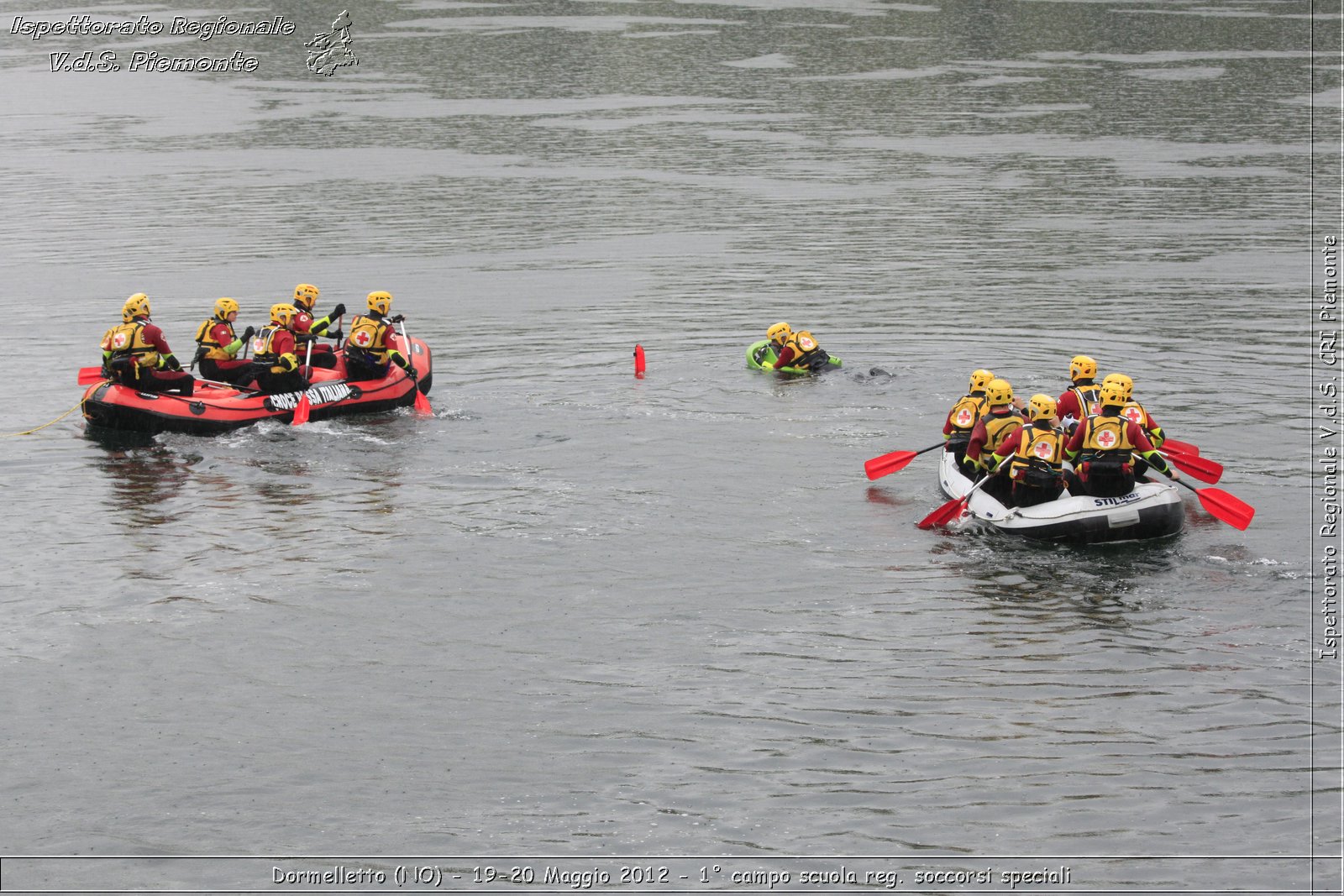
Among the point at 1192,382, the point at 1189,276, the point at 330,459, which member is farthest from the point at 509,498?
the point at 1189,276

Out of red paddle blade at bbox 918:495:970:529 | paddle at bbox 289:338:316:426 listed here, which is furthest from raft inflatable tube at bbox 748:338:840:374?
paddle at bbox 289:338:316:426

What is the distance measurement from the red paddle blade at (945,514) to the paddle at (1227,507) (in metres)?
2.94

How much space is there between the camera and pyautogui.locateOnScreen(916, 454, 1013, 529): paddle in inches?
848

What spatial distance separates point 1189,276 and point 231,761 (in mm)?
28104

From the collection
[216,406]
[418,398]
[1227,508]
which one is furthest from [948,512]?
[216,406]

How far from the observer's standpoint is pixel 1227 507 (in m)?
20.7

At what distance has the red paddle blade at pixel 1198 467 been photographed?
2228 cm

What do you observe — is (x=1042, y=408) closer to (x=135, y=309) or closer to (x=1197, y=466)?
(x=1197, y=466)

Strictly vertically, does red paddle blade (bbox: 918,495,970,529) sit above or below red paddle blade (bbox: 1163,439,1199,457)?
below

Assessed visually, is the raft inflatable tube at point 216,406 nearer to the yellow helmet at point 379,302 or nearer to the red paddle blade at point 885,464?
the yellow helmet at point 379,302

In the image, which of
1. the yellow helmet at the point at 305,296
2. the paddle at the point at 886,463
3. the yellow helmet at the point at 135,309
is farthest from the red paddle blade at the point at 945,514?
the yellow helmet at the point at 135,309

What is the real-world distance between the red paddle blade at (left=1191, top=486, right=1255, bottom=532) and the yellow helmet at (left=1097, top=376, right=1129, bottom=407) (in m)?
1.62

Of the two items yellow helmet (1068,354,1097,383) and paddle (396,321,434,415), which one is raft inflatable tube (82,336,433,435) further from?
yellow helmet (1068,354,1097,383)

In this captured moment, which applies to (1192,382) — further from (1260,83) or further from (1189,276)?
(1260,83)
